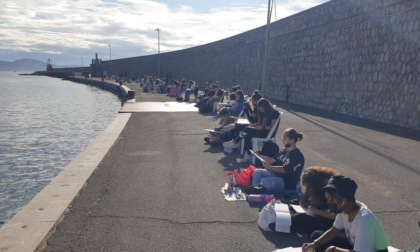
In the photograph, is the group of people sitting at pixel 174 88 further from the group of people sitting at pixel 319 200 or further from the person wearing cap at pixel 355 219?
the person wearing cap at pixel 355 219

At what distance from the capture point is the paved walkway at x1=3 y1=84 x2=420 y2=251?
4.74 metres

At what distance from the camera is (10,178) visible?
34.8 feet

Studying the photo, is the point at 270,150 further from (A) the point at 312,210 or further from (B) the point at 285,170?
(A) the point at 312,210

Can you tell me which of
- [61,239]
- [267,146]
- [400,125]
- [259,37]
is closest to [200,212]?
[61,239]

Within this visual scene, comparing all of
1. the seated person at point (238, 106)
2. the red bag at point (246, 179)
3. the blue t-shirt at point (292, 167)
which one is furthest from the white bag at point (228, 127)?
the blue t-shirt at point (292, 167)

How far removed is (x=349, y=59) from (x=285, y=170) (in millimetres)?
13890

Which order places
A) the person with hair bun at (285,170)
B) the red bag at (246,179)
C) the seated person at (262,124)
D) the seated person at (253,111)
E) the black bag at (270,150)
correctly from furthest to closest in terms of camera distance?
the seated person at (253,111), the seated person at (262,124), the black bag at (270,150), the red bag at (246,179), the person with hair bun at (285,170)

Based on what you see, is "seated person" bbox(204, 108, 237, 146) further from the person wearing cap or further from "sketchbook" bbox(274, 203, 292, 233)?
the person wearing cap

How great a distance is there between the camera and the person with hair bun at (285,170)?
235 inches

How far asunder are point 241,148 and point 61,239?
5.67 meters

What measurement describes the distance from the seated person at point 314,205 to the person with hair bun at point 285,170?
1.14 metres

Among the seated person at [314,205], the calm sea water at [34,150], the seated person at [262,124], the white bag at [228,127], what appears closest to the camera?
the seated person at [314,205]

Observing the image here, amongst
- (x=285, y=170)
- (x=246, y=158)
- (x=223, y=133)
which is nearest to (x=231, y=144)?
(x=223, y=133)

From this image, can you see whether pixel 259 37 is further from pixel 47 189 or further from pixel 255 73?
pixel 47 189
